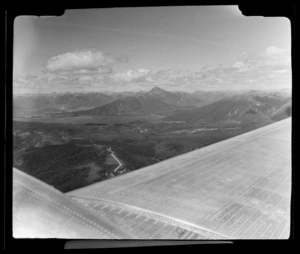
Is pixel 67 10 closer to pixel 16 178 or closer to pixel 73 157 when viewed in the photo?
pixel 73 157

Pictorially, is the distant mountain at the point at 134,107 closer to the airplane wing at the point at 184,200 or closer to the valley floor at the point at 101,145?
the valley floor at the point at 101,145

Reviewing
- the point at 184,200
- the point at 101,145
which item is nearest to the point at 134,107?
the point at 101,145

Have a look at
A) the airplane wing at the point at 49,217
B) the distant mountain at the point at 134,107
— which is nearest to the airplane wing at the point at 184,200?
the airplane wing at the point at 49,217

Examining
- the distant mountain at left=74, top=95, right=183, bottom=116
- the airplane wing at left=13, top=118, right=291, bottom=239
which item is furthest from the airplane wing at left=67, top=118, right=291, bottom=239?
the distant mountain at left=74, top=95, right=183, bottom=116

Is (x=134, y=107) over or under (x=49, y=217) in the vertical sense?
over

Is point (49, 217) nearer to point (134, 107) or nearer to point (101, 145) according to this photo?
point (101, 145)

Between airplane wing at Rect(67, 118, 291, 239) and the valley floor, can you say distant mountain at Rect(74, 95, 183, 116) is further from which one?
airplane wing at Rect(67, 118, 291, 239)
